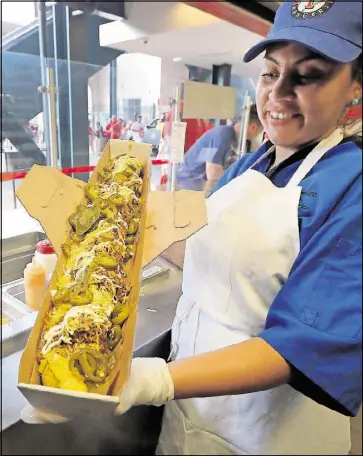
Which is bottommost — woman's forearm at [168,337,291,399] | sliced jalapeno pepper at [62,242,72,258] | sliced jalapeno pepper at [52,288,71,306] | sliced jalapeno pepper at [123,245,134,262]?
woman's forearm at [168,337,291,399]

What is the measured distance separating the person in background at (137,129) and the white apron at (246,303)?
155 mm

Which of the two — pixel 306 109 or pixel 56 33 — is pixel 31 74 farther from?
pixel 306 109

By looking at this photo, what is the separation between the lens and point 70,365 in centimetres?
36

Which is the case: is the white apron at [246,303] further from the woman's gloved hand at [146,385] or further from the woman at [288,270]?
the woman's gloved hand at [146,385]

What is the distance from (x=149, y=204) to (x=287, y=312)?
232mm

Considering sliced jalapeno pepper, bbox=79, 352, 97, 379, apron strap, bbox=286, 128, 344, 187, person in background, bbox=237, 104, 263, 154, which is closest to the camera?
sliced jalapeno pepper, bbox=79, 352, 97, 379

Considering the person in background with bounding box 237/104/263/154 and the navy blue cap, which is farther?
the person in background with bounding box 237/104/263/154

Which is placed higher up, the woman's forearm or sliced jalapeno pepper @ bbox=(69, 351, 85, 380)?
sliced jalapeno pepper @ bbox=(69, 351, 85, 380)

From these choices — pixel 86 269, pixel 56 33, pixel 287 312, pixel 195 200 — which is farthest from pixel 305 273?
pixel 56 33

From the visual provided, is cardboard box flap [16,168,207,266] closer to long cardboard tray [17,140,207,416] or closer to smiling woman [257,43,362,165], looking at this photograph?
long cardboard tray [17,140,207,416]

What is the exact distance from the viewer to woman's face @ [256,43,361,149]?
16.7 inches

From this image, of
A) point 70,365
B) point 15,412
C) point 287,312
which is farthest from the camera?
point 15,412

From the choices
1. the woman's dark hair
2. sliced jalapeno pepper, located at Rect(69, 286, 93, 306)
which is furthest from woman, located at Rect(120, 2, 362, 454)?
sliced jalapeno pepper, located at Rect(69, 286, 93, 306)

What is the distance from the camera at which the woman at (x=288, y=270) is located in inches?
16.4
